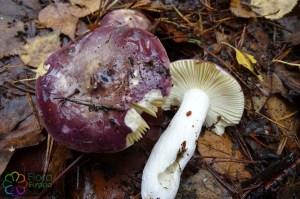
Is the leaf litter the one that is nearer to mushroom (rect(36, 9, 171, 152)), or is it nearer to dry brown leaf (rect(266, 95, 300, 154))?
dry brown leaf (rect(266, 95, 300, 154))

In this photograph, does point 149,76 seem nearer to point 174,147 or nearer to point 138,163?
point 174,147

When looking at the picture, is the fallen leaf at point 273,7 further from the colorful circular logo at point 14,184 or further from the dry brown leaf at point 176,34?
the colorful circular logo at point 14,184

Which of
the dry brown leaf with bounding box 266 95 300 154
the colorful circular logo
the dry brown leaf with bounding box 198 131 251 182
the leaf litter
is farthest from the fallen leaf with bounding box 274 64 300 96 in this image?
the colorful circular logo

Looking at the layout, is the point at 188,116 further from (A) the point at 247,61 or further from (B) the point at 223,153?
(A) the point at 247,61

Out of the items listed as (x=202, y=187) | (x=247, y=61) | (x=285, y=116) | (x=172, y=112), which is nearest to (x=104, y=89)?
(x=172, y=112)

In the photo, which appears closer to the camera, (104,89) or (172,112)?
(104,89)

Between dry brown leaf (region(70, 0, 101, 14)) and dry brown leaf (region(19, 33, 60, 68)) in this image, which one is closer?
dry brown leaf (region(19, 33, 60, 68))
